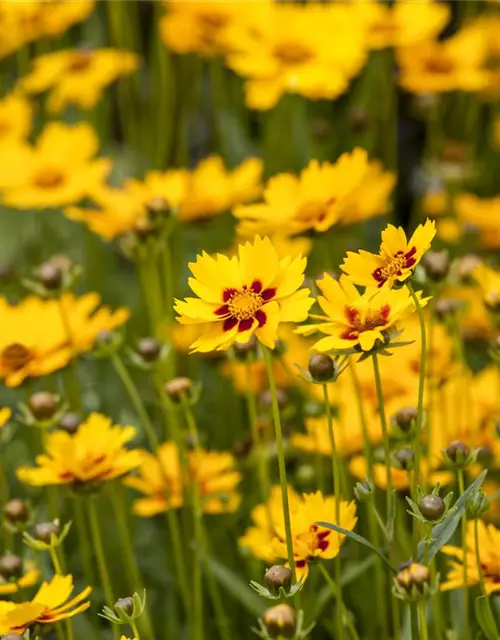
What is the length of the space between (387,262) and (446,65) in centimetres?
102

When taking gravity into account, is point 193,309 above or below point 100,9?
above

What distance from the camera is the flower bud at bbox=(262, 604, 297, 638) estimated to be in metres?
0.58

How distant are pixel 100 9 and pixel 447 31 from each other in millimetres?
709

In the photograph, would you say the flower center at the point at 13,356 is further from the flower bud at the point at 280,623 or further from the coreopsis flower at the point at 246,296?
the flower bud at the point at 280,623

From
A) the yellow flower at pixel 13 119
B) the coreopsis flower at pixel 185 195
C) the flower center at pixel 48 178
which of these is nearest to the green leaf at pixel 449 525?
the coreopsis flower at pixel 185 195

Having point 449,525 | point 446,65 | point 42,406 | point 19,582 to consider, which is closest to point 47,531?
point 19,582

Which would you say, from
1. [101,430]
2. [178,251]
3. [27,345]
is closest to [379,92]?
[178,251]

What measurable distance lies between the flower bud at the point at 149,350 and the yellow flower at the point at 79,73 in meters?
0.77

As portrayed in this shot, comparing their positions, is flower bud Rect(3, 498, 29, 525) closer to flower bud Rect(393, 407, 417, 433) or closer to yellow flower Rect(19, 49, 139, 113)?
flower bud Rect(393, 407, 417, 433)

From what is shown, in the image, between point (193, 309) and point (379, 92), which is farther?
point (379, 92)

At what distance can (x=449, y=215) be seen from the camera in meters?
1.64

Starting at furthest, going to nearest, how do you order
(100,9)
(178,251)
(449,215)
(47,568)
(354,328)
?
(100,9) < (449,215) < (178,251) < (47,568) < (354,328)

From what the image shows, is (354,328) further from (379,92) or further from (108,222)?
(379,92)

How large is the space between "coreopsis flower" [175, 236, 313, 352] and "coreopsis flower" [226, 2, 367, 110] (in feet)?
2.48
